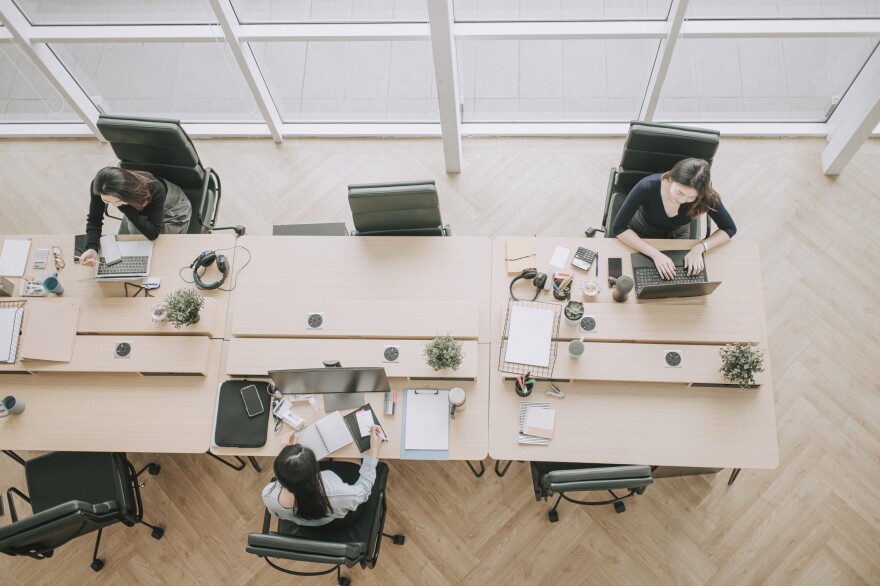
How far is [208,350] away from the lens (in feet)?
9.90

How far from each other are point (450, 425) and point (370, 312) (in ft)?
2.49

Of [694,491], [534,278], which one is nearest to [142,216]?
[534,278]

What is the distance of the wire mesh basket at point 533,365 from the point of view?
9.39 feet

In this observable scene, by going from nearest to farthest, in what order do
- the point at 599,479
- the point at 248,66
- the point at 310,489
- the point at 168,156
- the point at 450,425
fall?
the point at 310,489
the point at 599,479
the point at 450,425
the point at 168,156
the point at 248,66

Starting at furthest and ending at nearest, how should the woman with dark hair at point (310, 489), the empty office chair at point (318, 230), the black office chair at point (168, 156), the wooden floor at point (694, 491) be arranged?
1. the empty office chair at point (318, 230)
2. the wooden floor at point (694, 491)
3. the black office chair at point (168, 156)
4. the woman with dark hair at point (310, 489)

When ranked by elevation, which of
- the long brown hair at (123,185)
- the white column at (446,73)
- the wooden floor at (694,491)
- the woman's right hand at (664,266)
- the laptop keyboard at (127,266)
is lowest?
the wooden floor at (694,491)

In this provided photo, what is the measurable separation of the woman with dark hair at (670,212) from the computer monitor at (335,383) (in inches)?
65.1

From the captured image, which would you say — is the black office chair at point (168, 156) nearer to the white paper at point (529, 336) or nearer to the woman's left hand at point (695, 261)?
the white paper at point (529, 336)

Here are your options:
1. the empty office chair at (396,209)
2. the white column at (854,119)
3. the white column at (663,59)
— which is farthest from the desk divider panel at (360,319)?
the white column at (854,119)

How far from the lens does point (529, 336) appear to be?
292 centimetres

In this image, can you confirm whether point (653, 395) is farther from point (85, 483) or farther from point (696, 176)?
point (85, 483)

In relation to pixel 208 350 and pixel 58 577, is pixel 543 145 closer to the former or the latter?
pixel 208 350

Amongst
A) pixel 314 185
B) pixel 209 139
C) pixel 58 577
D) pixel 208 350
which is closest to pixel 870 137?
pixel 314 185

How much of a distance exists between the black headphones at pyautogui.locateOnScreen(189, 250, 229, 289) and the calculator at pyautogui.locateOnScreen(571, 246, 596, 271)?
81.2 inches
